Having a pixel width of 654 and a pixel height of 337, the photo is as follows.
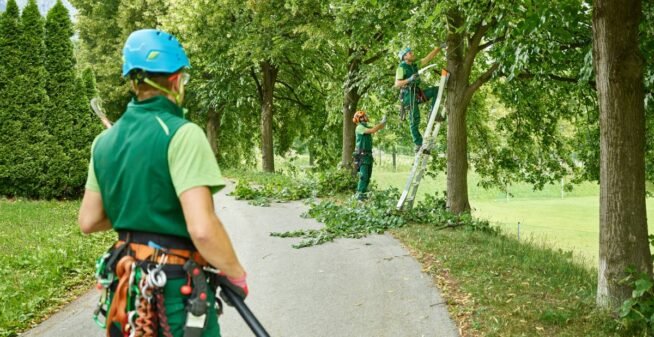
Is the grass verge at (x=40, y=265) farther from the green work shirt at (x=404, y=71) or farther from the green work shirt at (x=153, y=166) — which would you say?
the green work shirt at (x=404, y=71)

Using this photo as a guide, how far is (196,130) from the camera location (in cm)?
289

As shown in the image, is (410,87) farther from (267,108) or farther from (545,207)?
(545,207)

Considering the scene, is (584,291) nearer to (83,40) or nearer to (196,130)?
(196,130)

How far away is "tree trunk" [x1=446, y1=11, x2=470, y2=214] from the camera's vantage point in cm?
1343

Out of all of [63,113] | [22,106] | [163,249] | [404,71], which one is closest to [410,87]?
[404,71]

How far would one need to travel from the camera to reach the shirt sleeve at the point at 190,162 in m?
2.78

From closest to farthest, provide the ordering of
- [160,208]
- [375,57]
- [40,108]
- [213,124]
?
1. [160,208]
2. [40,108]
3. [375,57]
4. [213,124]

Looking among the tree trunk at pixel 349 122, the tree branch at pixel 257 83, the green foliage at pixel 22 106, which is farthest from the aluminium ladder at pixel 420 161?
the tree branch at pixel 257 83

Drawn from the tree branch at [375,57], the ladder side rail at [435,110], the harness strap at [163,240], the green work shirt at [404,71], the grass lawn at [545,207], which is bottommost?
the grass lawn at [545,207]

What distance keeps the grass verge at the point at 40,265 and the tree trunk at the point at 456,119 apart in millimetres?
7038

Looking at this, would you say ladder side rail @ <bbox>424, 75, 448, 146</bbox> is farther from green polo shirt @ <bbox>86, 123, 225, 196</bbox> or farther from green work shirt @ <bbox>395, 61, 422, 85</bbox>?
green polo shirt @ <bbox>86, 123, 225, 196</bbox>

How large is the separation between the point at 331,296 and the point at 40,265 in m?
4.34

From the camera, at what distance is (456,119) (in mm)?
13633

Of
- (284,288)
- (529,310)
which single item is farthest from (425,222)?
(529,310)
